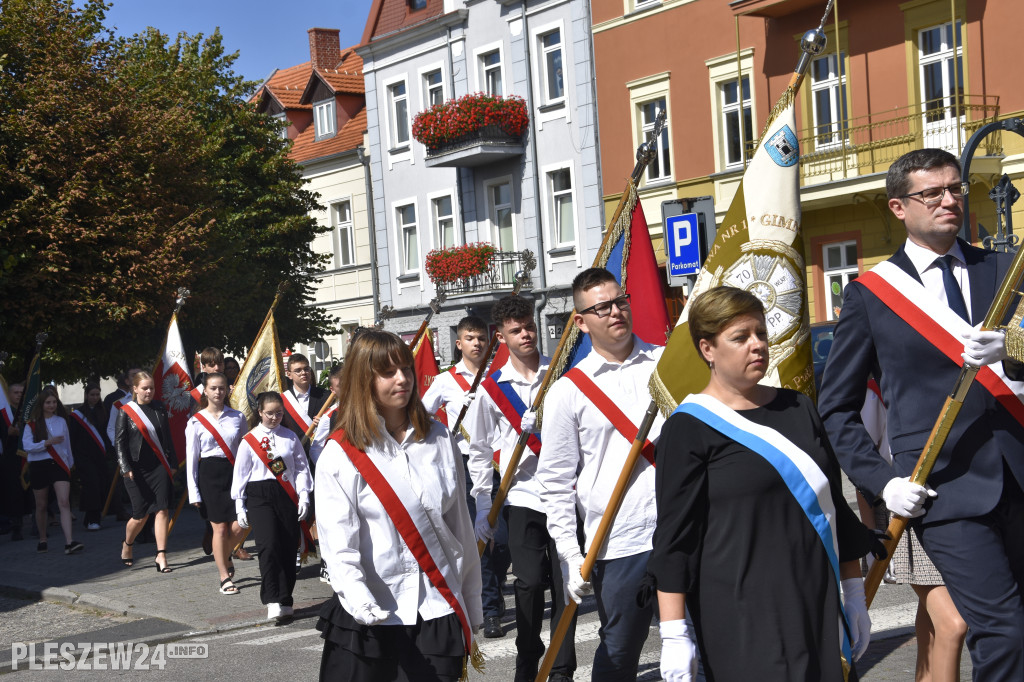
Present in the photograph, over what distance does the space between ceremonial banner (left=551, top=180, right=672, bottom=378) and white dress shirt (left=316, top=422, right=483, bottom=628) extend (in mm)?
2099

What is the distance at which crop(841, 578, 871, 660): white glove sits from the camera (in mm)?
3766

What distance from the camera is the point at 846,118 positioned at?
24000mm

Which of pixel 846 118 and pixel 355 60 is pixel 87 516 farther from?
pixel 355 60

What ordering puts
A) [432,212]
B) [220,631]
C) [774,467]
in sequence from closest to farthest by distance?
[774,467]
[220,631]
[432,212]

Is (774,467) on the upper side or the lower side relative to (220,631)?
upper

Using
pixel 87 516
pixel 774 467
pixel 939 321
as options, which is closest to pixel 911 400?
pixel 939 321

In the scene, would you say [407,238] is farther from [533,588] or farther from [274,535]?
[533,588]

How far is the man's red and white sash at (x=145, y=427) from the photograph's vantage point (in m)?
13.0

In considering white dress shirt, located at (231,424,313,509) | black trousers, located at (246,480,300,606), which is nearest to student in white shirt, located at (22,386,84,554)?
white dress shirt, located at (231,424,313,509)

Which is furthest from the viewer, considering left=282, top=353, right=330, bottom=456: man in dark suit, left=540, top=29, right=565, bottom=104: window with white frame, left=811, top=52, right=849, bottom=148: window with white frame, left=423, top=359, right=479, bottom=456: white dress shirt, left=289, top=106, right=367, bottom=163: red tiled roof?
left=289, top=106, right=367, bottom=163: red tiled roof

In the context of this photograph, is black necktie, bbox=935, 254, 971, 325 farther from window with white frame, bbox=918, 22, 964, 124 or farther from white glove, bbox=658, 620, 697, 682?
window with white frame, bbox=918, 22, 964, 124

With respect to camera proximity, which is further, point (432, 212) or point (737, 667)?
point (432, 212)

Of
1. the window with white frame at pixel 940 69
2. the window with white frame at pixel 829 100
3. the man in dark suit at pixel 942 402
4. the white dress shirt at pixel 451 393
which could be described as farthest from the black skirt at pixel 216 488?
the window with white frame at pixel 829 100

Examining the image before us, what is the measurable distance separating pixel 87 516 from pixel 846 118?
15.5 metres
